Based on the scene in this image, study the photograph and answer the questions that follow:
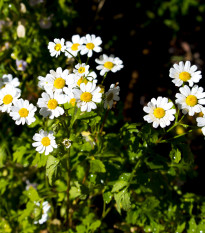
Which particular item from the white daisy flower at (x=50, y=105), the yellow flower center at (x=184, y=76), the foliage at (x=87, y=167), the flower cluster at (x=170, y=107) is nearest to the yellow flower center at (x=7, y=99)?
the foliage at (x=87, y=167)

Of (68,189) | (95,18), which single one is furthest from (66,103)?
(95,18)

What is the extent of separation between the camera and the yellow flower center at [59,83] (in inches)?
66.0

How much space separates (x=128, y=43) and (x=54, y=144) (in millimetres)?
2576

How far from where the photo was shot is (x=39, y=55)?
272 centimetres

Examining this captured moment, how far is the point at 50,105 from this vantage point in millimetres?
1592

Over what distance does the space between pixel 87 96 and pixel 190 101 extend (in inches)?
23.0

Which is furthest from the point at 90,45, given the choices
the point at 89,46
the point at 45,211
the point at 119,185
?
the point at 45,211

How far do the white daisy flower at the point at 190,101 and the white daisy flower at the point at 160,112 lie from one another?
0.22 ft

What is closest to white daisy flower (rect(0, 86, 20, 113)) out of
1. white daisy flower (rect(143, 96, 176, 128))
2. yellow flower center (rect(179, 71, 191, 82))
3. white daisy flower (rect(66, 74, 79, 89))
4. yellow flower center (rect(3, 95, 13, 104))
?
yellow flower center (rect(3, 95, 13, 104))

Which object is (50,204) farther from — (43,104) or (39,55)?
(39,55)

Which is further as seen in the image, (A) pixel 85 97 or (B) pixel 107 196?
(B) pixel 107 196

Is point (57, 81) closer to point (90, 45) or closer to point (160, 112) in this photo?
point (90, 45)

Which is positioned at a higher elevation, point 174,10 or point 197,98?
point 174,10

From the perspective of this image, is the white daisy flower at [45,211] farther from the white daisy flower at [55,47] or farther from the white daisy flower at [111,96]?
the white daisy flower at [55,47]
